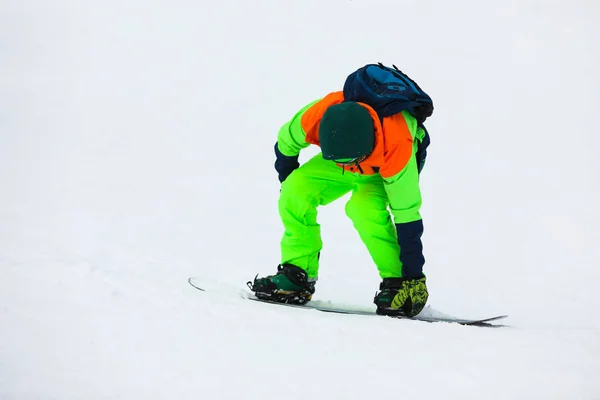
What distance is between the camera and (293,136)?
3701mm

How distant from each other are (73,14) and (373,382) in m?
14.3

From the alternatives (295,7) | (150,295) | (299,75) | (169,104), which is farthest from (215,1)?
(150,295)

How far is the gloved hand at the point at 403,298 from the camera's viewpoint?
11.8 ft

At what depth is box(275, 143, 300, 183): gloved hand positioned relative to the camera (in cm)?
394

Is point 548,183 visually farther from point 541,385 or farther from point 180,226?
point 541,385

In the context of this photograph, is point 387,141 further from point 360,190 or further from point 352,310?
point 352,310

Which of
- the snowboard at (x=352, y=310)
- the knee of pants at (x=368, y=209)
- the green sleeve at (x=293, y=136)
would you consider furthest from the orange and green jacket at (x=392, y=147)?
the snowboard at (x=352, y=310)

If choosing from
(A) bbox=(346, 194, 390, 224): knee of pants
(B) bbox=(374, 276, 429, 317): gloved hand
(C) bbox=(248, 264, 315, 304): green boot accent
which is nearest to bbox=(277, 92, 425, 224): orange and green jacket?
(A) bbox=(346, 194, 390, 224): knee of pants

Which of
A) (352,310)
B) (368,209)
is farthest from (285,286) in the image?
(368,209)

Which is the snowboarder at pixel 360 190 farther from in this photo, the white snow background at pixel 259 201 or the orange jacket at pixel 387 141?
the white snow background at pixel 259 201

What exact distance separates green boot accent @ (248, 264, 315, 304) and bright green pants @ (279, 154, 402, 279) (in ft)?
0.18

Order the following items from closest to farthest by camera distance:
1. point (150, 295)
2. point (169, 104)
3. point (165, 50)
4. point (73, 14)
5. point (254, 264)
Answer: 1. point (150, 295)
2. point (254, 264)
3. point (169, 104)
4. point (165, 50)
5. point (73, 14)

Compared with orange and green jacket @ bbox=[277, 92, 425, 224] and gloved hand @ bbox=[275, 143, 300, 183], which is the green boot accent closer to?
gloved hand @ bbox=[275, 143, 300, 183]

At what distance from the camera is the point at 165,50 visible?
13.3 meters
